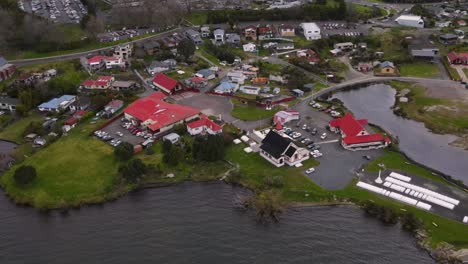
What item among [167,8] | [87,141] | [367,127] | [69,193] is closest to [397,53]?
[367,127]

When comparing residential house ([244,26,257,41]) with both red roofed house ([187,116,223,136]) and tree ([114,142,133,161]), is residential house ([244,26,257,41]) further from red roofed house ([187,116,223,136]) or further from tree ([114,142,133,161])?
tree ([114,142,133,161])

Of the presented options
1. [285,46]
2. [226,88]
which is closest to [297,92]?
[226,88]

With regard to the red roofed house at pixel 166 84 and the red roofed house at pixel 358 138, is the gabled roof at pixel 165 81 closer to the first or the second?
the red roofed house at pixel 166 84

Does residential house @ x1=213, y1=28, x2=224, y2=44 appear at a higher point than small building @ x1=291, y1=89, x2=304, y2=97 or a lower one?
lower

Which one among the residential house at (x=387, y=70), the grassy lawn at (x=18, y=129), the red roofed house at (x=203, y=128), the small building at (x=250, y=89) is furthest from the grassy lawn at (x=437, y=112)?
the grassy lawn at (x=18, y=129)

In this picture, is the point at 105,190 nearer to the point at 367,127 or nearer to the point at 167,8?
the point at 367,127

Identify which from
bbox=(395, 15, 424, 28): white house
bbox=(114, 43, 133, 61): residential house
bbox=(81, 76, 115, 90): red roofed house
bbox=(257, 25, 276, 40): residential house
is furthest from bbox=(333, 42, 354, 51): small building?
bbox=(81, 76, 115, 90): red roofed house

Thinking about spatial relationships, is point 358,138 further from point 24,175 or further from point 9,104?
point 9,104
